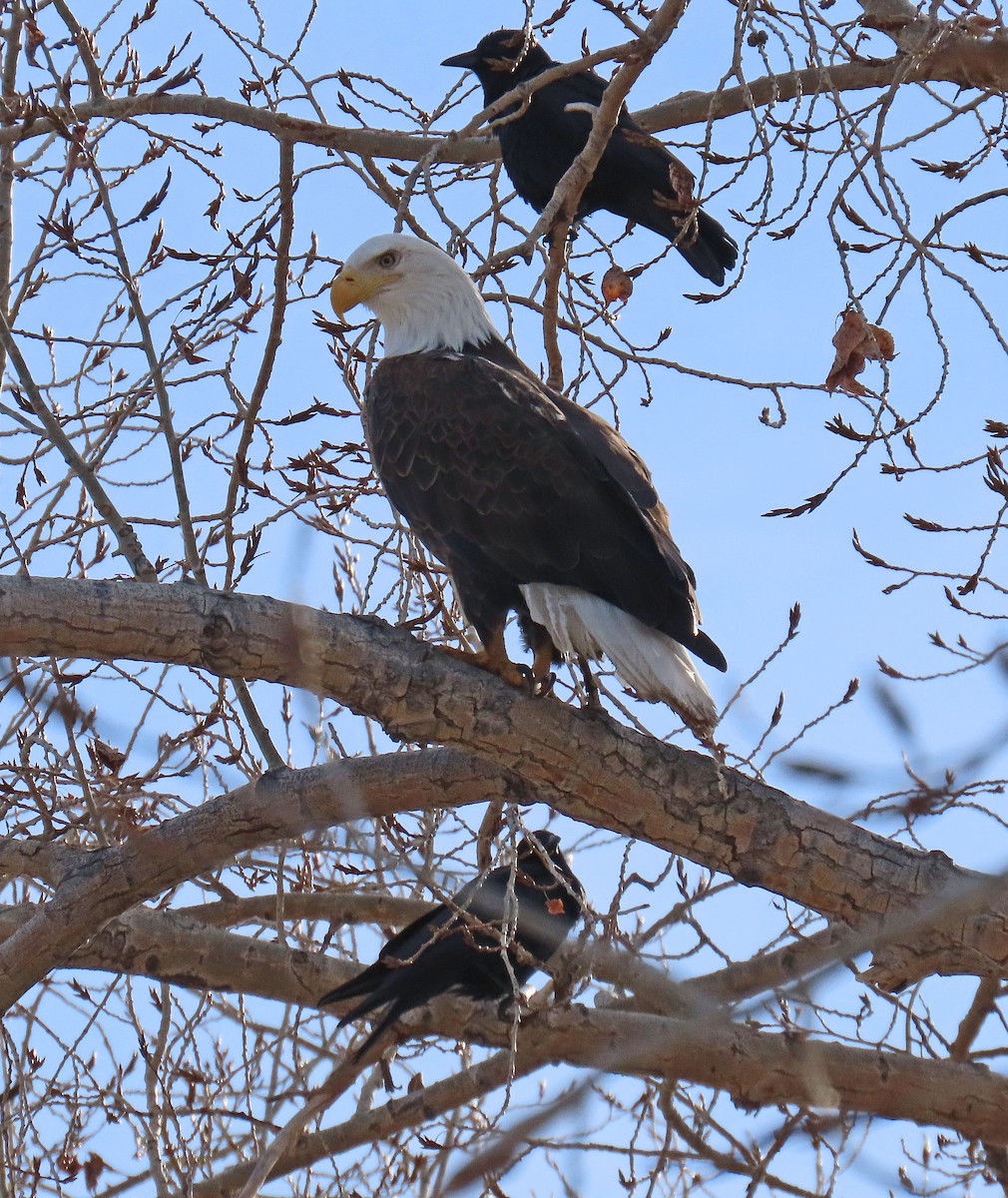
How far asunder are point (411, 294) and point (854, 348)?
5.87 ft

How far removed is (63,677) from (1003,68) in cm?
324

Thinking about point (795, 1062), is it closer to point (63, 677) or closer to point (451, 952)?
point (451, 952)

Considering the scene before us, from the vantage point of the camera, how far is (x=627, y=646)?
11.8 feet

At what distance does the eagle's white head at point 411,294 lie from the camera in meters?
4.54

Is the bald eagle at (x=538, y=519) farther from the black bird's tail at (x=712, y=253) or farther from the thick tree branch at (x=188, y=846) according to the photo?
the black bird's tail at (x=712, y=253)

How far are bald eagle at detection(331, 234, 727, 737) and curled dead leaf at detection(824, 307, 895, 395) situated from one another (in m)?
0.64

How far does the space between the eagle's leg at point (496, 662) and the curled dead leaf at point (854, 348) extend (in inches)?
38.6

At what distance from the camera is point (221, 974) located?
12.0ft

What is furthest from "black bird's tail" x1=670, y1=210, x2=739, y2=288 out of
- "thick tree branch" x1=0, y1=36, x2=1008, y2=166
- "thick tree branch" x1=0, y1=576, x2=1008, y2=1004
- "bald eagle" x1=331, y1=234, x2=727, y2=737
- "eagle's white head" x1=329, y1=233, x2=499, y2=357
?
"thick tree branch" x1=0, y1=576, x2=1008, y2=1004

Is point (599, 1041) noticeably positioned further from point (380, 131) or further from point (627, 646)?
point (380, 131)

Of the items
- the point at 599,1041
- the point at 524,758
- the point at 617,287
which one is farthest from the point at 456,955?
the point at 617,287

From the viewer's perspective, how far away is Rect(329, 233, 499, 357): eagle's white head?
454 cm

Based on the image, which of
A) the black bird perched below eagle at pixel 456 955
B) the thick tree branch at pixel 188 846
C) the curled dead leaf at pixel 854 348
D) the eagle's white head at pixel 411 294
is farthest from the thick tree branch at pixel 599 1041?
the eagle's white head at pixel 411 294

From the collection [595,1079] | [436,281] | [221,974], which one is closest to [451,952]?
[221,974]
